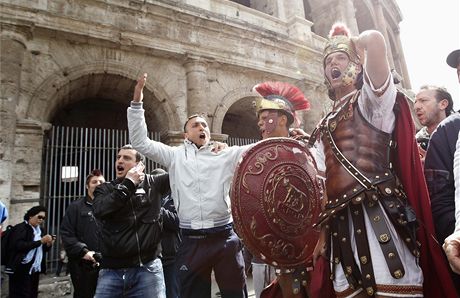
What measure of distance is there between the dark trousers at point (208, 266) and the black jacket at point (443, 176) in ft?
4.43

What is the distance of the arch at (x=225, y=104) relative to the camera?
8.09m

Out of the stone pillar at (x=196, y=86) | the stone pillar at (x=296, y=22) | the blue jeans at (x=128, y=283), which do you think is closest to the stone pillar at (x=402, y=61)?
the stone pillar at (x=296, y=22)

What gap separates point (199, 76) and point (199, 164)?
229 inches

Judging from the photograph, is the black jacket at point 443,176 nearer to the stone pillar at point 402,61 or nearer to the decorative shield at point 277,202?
the decorative shield at point 277,202

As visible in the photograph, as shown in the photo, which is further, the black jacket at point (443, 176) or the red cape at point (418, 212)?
the black jacket at point (443, 176)

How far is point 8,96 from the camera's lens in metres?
5.82

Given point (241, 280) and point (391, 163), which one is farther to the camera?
point (241, 280)

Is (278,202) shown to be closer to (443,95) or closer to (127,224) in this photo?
(127,224)

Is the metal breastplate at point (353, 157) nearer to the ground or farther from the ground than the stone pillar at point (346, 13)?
nearer to the ground

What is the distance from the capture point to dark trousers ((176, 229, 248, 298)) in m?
2.20

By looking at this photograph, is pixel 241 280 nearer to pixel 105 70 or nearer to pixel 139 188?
pixel 139 188

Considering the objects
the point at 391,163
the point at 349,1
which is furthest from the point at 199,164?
the point at 349,1

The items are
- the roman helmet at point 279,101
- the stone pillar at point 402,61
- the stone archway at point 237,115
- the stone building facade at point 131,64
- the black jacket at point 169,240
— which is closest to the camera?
the roman helmet at point 279,101

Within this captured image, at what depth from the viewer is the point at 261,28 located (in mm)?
9047
